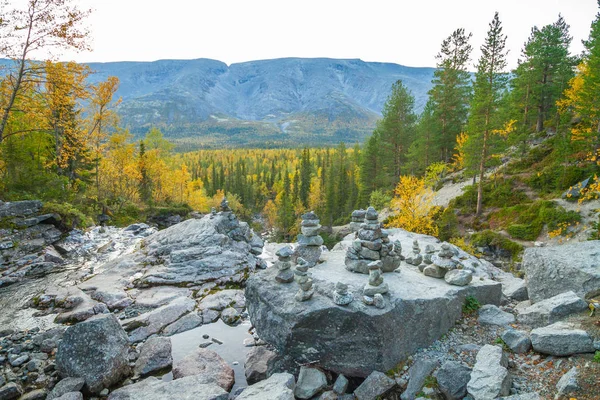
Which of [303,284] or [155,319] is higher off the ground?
[303,284]

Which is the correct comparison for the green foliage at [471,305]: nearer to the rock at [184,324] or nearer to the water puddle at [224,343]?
the water puddle at [224,343]

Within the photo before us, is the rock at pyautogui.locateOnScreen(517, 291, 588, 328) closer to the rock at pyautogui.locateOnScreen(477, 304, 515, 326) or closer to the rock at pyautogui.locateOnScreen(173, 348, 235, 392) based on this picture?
the rock at pyautogui.locateOnScreen(477, 304, 515, 326)

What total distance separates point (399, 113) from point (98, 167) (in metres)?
47.6

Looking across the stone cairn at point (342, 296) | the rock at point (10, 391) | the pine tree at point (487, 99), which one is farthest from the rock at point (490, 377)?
the pine tree at point (487, 99)

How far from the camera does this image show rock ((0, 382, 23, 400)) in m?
10.9

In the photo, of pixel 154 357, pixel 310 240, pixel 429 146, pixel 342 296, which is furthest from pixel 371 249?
pixel 429 146

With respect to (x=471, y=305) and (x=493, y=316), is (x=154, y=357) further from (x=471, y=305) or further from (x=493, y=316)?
(x=493, y=316)

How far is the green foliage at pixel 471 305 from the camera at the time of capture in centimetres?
1341

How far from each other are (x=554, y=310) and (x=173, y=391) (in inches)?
523

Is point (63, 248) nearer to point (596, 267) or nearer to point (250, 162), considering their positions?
point (596, 267)

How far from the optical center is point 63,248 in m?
26.5

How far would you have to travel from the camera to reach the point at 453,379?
31.4 ft

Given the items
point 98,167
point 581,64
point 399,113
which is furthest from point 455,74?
point 98,167

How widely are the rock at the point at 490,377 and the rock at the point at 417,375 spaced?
5.02 ft
